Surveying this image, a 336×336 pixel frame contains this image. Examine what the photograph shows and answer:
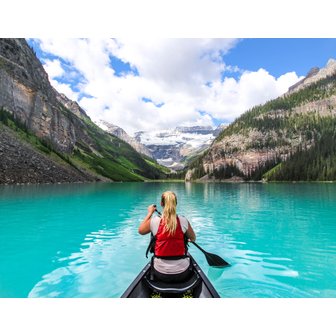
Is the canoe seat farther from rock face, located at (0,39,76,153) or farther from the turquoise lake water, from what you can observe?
rock face, located at (0,39,76,153)

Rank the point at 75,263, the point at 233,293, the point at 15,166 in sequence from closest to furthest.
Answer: the point at 233,293 → the point at 75,263 → the point at 15,166

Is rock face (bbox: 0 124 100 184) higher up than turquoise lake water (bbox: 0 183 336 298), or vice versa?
rock face (bbox: 0 124 100 184)

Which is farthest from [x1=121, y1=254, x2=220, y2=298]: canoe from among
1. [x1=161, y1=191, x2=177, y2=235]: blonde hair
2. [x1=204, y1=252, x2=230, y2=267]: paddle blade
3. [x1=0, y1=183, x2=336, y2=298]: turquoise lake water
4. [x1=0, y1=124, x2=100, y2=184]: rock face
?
[x1=0, y1=124, x2=100, y2=184]: rock face

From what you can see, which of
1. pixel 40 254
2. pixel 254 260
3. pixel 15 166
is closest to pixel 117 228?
pixel 40 254

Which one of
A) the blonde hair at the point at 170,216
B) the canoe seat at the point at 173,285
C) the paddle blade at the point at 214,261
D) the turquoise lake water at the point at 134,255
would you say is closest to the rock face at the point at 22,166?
the turquoise lake water at the point at 134,255
